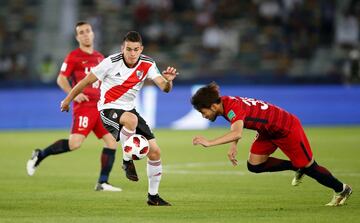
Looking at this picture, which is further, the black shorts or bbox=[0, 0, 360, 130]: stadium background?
bbox=[0, 0, 360, 130]: stadium background

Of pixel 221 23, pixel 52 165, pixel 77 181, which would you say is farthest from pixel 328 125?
pixel 77 181

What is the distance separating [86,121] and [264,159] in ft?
11.0

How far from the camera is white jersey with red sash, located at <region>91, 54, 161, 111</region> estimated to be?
10867mm

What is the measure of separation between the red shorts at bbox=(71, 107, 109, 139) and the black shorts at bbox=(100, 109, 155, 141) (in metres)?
2.09

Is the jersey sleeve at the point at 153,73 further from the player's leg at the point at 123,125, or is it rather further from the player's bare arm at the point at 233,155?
the player's bare arm at the point at 233,155

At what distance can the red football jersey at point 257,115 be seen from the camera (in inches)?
389

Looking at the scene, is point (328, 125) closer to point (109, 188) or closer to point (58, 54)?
point (58, 54)

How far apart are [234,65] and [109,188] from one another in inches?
668

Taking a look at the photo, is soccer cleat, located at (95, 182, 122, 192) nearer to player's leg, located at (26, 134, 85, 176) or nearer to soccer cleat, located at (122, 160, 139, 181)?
player's leg, located at (26, 134, 85, 176)

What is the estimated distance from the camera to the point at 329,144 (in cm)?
2017

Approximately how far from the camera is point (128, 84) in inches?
429

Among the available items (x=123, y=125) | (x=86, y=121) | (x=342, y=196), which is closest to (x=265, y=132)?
(x=342, y=196)

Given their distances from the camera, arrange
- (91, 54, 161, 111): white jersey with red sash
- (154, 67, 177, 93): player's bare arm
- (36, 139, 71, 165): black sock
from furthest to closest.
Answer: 1. (36, 139, 71, 165): black sock
2. (91, 54, 161, 111): white jersey with red sash
3. (154, 67, 177, 93): player's bare arm

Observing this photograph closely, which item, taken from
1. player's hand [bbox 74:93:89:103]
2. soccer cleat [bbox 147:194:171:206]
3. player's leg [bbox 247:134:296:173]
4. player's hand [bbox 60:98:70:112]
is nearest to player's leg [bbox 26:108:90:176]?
player's hand [bbox 74:93:89:103]
